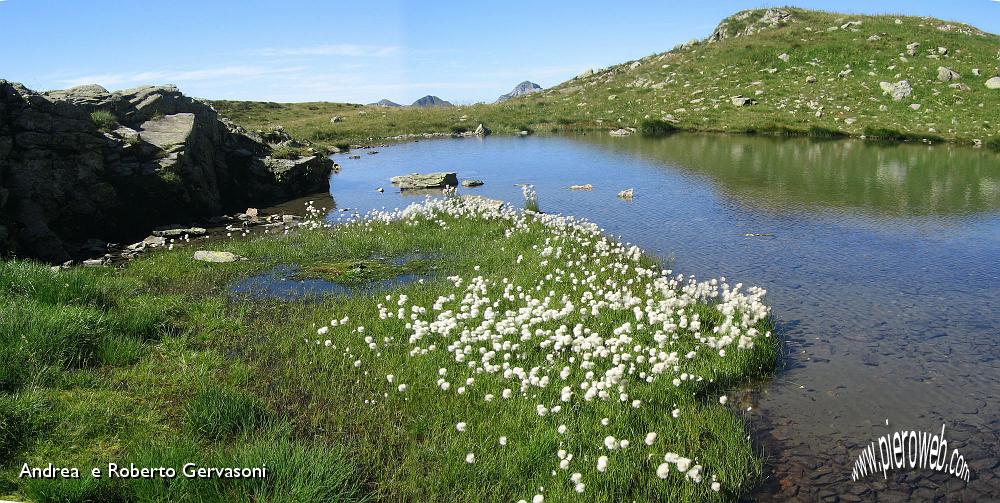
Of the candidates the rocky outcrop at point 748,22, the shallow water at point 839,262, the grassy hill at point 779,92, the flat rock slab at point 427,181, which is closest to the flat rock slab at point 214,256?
the shallow water at point 839,262

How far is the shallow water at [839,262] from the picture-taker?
8.33 meters

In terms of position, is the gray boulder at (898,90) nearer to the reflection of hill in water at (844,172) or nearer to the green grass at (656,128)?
the reflection of hill in water at (844,172)

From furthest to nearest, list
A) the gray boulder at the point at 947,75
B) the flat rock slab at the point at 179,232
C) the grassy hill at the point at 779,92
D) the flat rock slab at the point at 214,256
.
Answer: the gray boulder at the point at 947,75 → the grassy hill at the point at 779,92 → the flat rock slab at the point at 179,232 → the flat rock slab at the point at 214,256

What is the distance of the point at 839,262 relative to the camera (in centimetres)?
1653

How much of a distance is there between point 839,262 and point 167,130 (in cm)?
2573

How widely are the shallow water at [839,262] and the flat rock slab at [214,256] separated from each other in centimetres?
1039

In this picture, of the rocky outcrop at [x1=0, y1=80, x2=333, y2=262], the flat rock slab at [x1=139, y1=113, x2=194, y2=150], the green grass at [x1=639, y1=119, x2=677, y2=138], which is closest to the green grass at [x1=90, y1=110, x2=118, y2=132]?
the rocky outcrop at [x1=0, y1=80, x2=333, y2=262]

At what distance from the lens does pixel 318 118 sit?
82.0m

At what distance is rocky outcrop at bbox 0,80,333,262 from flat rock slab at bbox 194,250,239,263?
188 inches

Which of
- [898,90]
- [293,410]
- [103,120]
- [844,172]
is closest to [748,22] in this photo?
[898,90]

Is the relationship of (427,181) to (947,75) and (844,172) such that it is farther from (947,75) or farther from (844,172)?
(947,75)

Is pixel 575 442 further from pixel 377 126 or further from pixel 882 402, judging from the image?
pixel 377 126

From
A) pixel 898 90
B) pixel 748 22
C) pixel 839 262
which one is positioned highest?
pixel 748 22

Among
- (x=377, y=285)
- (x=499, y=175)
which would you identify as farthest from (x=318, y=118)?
(x=377, y=285)
